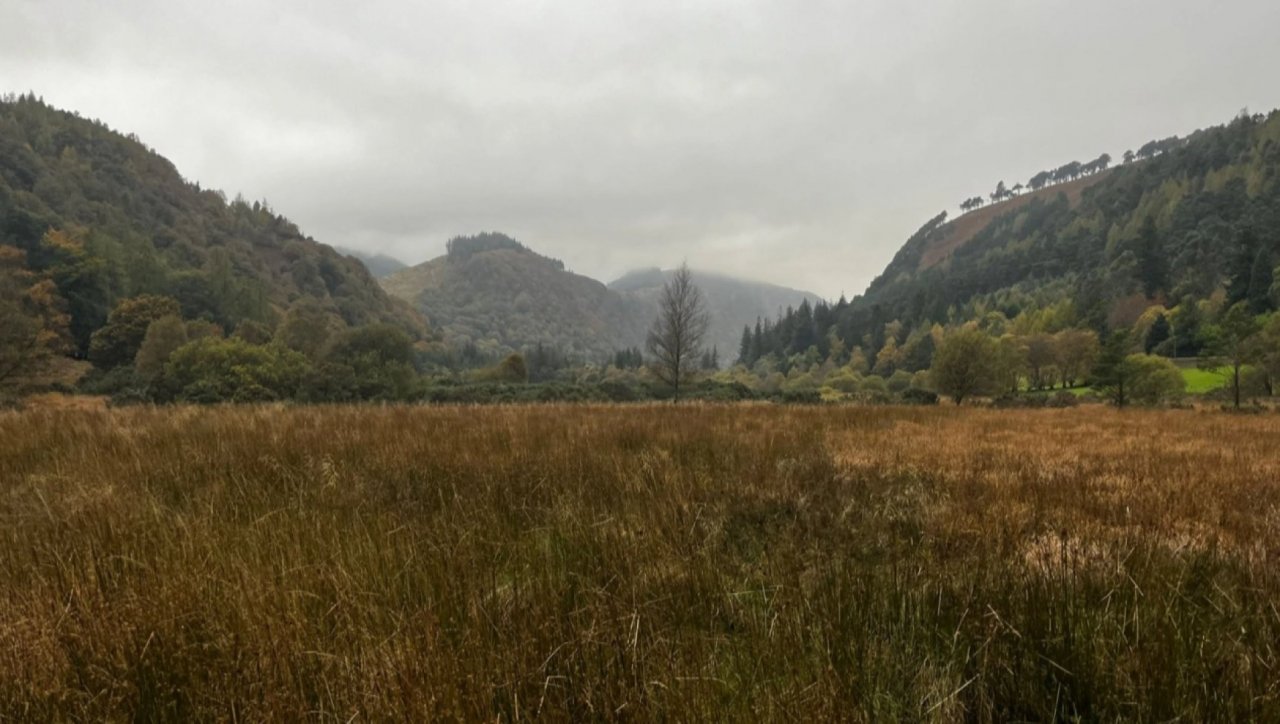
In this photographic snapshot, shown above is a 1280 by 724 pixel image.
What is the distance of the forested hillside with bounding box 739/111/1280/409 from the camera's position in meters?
65.8

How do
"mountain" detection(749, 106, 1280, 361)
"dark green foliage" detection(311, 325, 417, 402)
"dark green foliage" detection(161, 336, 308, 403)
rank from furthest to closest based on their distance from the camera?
"mountain" detection(749, 106, 1280, 361), "dark green foliage" detection(311, 325, 417, 402), "dark green foliage" detection(161, 336, 308, 403)

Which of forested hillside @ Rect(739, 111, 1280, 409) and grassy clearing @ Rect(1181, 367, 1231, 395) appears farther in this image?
forested hillside @ Rect(739, 111, 1280, 409)

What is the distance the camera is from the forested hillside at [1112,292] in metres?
65.8

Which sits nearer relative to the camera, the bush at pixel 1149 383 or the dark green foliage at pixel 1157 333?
the bush at pixel 1149 383

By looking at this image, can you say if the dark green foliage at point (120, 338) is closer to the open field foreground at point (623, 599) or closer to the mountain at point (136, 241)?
the mountain at point (136, 241)

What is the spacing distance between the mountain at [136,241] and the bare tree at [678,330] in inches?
2618

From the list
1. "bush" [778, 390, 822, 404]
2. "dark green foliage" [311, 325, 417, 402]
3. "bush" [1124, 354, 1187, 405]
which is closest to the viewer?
"bush" [778, 390, 822, 404]

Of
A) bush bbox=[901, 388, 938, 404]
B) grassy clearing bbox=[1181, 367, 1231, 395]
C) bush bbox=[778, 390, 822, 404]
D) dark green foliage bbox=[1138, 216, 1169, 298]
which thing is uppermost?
dark green foliage bbox=[1138, 216, 1169, 298]

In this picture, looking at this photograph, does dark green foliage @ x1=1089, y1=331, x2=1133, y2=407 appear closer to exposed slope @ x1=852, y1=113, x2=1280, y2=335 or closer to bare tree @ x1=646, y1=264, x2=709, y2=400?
bare tree @ x1=646, y1=264, x2=709, y2=400

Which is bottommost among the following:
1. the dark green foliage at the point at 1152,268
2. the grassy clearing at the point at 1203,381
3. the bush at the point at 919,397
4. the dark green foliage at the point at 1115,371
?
the grassy clearing at the point at 1203,381

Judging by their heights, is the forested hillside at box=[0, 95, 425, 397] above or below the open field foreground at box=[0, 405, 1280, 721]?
above

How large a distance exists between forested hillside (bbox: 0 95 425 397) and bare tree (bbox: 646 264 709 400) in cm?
2448

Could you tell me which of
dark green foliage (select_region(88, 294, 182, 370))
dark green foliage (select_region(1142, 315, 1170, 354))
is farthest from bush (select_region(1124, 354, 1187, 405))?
dark green foliage (select_region(88, 294, 182, 370))

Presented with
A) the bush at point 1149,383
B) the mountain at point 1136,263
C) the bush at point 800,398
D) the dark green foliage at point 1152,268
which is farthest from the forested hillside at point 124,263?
the dark green foliage at point 1152,268
